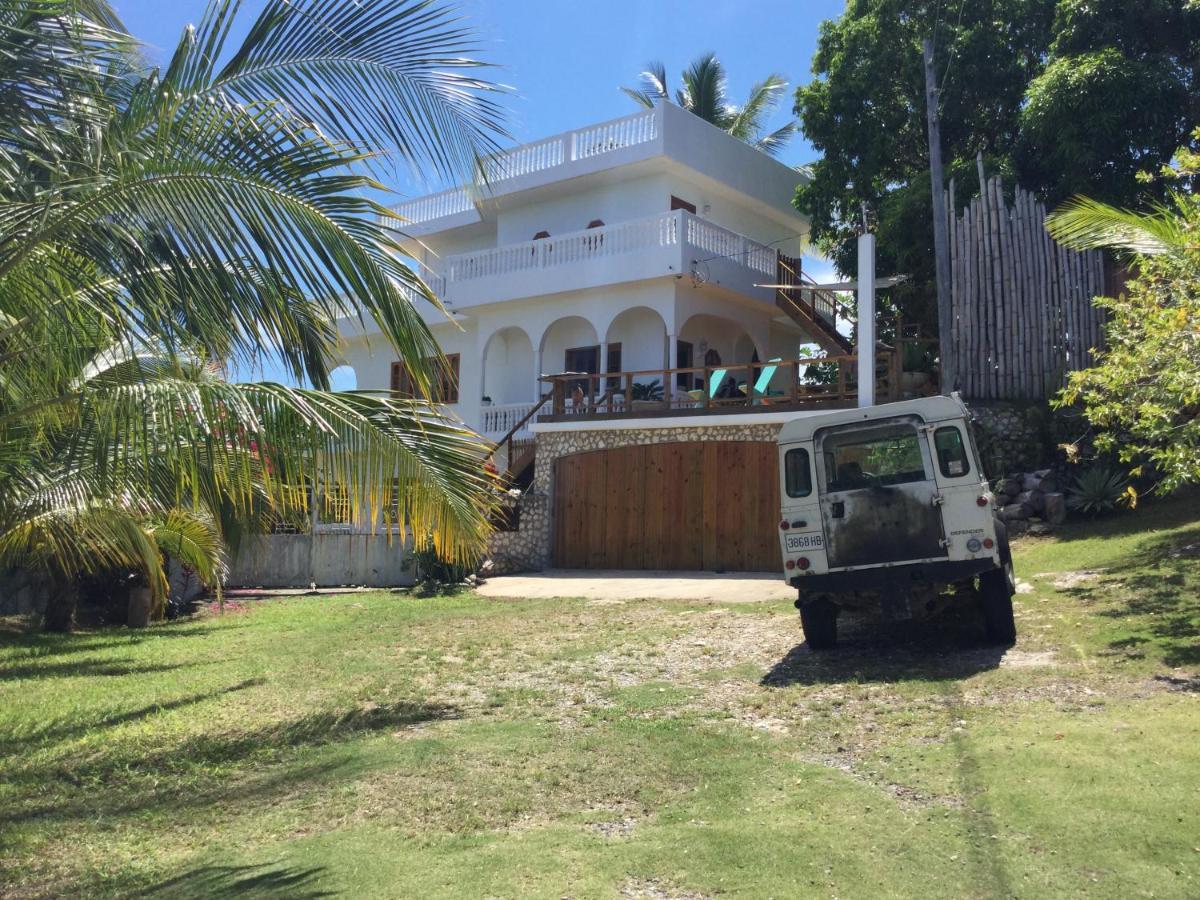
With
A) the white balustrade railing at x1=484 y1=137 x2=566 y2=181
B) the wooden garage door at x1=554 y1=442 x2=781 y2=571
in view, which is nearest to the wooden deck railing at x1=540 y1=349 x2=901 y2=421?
the wooden garage door at x1=554 y1=442 x2=781 y2=571

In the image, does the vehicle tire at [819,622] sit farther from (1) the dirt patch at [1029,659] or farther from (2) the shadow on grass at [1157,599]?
(2) the shadow on grass at [1157,599]

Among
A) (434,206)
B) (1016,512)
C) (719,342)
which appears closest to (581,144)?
(434,206)

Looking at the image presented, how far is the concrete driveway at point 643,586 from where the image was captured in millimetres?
14906

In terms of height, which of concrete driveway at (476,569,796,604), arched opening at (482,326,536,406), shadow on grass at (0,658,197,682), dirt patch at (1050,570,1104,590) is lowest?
shadow on grass at (0,658,197,682)

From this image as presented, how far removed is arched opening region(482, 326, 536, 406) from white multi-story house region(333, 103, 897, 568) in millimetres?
36

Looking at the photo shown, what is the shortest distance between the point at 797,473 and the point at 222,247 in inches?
231

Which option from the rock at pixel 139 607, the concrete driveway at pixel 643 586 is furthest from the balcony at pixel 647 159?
the rock at pixel 139 607

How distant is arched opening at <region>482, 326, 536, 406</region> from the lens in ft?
84.5

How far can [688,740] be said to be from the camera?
7023 mm

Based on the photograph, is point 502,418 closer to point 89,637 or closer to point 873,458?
point 89,637

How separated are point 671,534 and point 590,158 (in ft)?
29.6

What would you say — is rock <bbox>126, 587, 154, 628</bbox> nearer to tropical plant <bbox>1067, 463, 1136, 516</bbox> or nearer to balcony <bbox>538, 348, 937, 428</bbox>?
balcony <bbox>538, 348, 937, 428</bbox>

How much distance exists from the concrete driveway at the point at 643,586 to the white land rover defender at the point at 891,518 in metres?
4.51

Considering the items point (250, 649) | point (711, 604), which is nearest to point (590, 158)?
point (711, 604)
